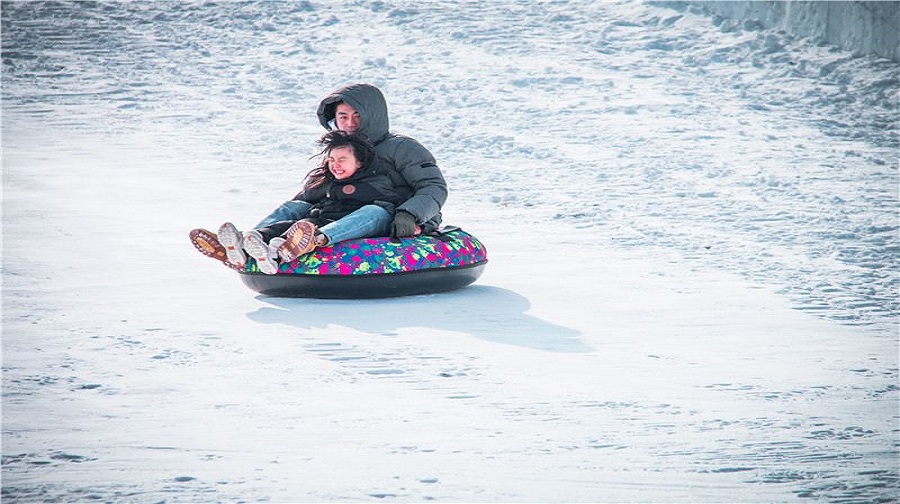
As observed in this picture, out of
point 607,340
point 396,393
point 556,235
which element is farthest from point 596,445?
point 556,235

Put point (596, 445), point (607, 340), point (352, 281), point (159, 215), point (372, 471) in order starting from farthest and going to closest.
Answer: point (159, 215), point (352, 281), point (607, 340), point (596, 445), point (372, 471)

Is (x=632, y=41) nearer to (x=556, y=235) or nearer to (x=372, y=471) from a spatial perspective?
(x=556, y=235)

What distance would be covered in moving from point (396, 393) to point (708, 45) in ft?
33.9

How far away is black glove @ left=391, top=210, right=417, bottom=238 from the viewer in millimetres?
5434

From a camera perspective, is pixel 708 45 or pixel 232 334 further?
pixel 708 45

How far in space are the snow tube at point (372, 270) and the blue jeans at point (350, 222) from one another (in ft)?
0.18

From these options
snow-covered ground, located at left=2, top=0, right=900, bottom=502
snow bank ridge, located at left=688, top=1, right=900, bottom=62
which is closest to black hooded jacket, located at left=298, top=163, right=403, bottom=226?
snow-covered ground, located at left=2, top=0, right=900, bottom=502

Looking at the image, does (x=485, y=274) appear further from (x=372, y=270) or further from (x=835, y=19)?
(x=835, y=19)

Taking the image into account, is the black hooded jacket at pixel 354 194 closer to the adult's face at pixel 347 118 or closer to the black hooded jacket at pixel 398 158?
the black hooded jacket at pixel 398 158

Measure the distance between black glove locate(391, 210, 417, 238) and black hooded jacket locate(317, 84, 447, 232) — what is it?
42 mm

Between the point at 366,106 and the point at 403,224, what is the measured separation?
0.64m

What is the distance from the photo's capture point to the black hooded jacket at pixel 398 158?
555 centimetres

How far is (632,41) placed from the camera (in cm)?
1378

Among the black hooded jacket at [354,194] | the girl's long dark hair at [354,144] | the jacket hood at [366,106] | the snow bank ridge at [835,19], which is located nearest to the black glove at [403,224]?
the black hooded jacket at [354,194]
